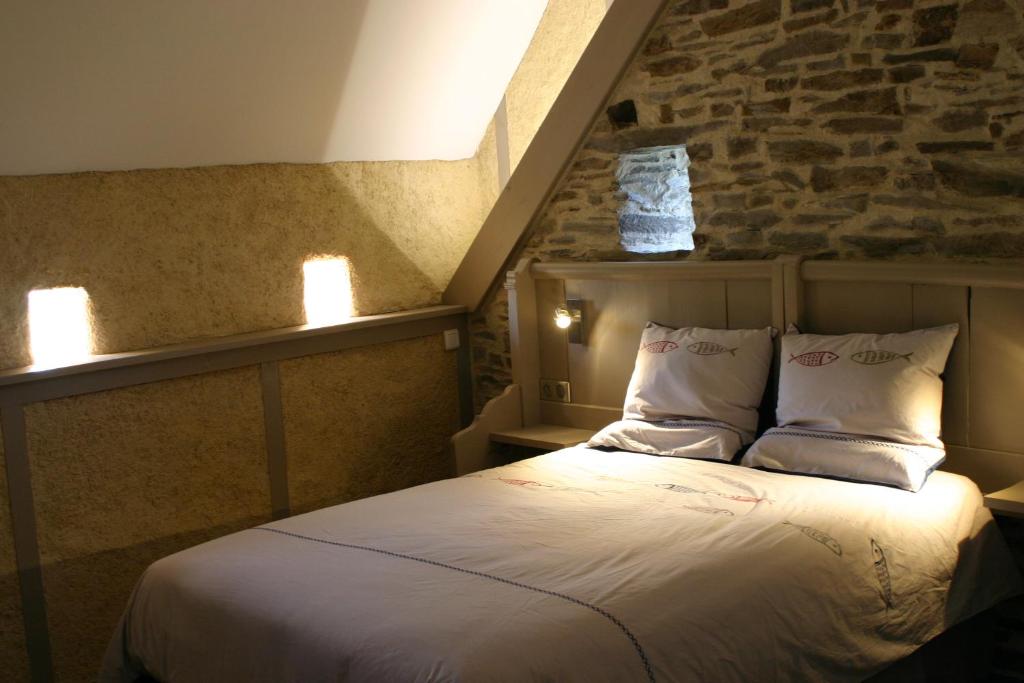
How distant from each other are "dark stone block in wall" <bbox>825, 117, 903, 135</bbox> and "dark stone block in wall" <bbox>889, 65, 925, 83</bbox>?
13 cm

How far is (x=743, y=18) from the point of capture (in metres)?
3.81

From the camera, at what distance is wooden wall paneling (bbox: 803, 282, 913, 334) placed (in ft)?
11.5

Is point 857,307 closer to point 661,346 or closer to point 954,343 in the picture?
point 954,343

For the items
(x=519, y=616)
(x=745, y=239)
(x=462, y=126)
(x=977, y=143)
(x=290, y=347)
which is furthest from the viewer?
(x=462, y=126)

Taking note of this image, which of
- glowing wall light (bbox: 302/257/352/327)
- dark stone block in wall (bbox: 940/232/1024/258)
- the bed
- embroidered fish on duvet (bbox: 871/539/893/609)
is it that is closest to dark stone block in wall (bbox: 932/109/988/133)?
dark stone block in wall (bbox: 940/232/1024/258)

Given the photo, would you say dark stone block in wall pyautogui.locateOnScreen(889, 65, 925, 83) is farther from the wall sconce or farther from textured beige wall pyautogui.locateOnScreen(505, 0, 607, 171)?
textured beige wall pyautogui.locateOnScreen(505, 0, 607, 171)

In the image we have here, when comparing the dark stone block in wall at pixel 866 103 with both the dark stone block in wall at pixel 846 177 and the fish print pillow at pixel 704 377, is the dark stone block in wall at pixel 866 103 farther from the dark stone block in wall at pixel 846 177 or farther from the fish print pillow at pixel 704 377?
the fish print pillow at pixel 704 377

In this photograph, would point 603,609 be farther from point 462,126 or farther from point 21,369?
point 462,126

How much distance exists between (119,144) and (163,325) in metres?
0.70

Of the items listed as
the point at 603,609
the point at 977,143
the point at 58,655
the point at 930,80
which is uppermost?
the point at 930,80

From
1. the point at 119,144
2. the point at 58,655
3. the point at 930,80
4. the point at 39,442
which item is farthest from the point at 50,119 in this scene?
the point at 930,80

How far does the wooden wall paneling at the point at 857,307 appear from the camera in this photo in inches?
138

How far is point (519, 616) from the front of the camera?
2393 millimetres

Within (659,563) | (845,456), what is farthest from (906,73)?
(659,563)
